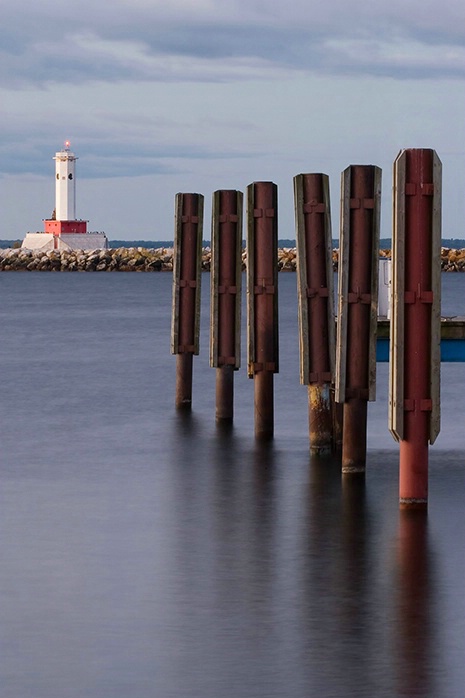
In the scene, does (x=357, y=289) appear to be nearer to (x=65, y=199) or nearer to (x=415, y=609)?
(x=415, y=609)

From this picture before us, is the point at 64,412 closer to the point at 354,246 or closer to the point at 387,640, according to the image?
the point at 354,246

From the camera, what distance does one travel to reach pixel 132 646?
867 cm

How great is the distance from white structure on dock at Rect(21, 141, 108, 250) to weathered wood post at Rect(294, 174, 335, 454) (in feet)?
332

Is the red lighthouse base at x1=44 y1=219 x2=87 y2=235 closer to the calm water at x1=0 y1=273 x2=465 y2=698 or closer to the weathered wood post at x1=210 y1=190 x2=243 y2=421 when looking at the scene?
the calm water at x1=0 y1=273 x2=465 y2=698

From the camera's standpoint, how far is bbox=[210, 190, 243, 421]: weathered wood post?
1761cm

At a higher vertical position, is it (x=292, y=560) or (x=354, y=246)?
(x=354, y=246)

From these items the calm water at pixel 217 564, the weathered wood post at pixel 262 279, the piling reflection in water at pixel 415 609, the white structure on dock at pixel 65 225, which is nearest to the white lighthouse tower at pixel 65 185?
the white structure on dock at pixel 65 225

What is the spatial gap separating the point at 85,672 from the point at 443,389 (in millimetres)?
16396

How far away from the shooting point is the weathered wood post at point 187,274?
62.9 feet

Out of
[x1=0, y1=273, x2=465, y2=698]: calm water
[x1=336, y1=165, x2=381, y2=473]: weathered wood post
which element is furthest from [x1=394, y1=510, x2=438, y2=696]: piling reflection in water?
[x1=336, y1=165, x2=381, y2=473]: weathered wood post

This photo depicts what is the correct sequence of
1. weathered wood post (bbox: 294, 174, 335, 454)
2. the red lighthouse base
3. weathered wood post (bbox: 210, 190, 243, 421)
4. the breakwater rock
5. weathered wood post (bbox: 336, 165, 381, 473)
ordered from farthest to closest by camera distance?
the red lighthouse base
the breakwater rock
weathered wood post (bbox: 210, 190, 243, 421)
weathered wood post (bbox: 294, 174, 335, 454)
weathered wood post (bbox: 336, 165, 381, 473)

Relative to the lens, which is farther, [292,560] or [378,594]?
[292,560]

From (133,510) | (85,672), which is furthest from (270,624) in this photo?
(133,510)

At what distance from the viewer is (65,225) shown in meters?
122
